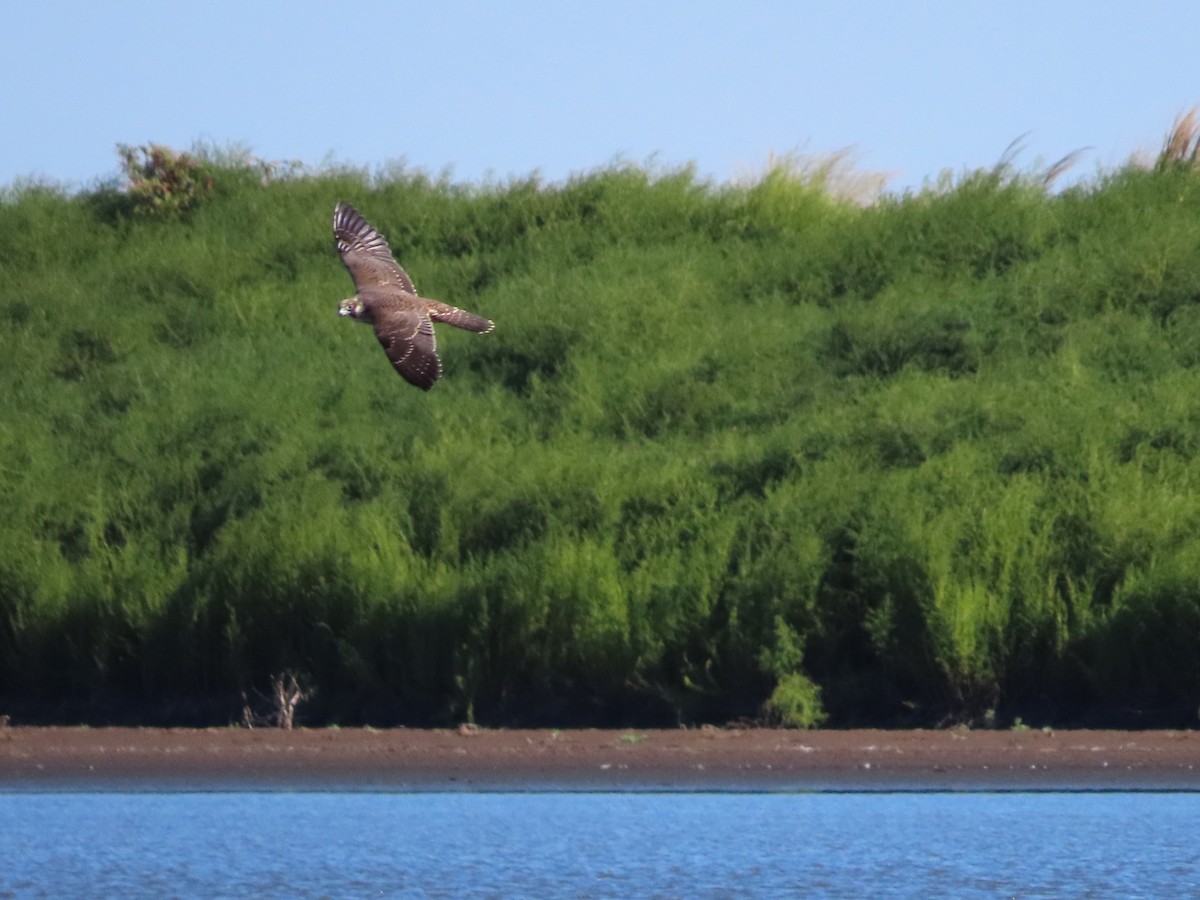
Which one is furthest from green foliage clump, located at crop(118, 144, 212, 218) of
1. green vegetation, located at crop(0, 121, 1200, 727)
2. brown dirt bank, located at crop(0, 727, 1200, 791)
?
brown dirt bank, located at crop(0, 727, 1200, 791)

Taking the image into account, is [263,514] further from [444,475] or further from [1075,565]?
[1075,565]

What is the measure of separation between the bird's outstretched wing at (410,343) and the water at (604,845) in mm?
2178

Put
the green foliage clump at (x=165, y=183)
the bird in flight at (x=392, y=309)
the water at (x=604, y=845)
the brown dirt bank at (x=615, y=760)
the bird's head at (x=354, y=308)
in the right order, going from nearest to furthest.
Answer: the water at (x=604, y=845), the bird in flight at (x=392, y=309), the bird's head at (x=354, y=308), the brown dirt bank at (x=615, y=760), the green foliage clump at (x=165, y=183)

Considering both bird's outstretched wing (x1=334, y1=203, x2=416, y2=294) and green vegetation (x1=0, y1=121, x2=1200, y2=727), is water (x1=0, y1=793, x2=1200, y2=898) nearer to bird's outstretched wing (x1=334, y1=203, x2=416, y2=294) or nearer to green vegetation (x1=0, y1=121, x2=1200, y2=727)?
green vegetation (x1=0, y1=121, x2=1200, y2=727)

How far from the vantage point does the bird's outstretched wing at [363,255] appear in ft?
31.3

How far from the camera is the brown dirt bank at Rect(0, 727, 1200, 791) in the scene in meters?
10.5

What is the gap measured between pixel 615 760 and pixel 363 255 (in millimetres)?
3457

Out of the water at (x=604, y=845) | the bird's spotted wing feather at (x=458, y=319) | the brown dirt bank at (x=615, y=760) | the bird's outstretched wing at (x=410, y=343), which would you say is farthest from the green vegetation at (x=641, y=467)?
the bird's outstretched wing at (x=410, y=343)

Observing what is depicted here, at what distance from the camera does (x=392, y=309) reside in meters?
9.08

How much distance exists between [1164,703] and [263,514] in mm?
6982

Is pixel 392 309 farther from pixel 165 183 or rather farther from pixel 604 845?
pixel 165 183

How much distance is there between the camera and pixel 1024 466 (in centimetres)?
1357

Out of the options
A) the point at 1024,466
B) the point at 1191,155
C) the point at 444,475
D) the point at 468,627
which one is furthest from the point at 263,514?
the point at 1191,155

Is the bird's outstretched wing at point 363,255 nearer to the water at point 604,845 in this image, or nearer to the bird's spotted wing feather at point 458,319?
the bird's spotted wing feather at point 458,319
